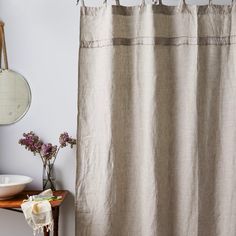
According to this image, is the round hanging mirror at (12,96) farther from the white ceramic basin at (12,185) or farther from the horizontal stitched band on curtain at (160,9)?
the horizontal stitched band on curtain at (160,9)

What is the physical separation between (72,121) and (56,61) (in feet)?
1.36

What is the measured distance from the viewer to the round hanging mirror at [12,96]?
7.13 ft

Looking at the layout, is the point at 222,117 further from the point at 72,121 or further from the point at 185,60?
the point at 72,121

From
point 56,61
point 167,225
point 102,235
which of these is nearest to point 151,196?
point 167,225

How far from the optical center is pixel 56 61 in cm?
219

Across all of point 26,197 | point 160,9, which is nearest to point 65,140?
point 26,197

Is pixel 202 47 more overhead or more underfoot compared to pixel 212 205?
more overhead

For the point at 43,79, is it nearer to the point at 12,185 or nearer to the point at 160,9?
the point at 12,185

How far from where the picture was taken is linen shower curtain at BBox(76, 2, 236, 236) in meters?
2.03

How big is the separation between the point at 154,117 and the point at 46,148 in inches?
27.9

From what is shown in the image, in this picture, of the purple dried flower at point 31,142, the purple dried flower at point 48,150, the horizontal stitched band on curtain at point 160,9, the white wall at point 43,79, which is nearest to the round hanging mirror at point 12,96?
the white wall at point 43,79

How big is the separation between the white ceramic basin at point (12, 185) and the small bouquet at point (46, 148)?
0.41 feet

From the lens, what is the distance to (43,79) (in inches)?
86.4

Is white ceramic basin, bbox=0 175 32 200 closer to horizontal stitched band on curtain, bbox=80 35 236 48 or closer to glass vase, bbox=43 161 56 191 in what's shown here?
glass vase, bbox=43 161 56 191
